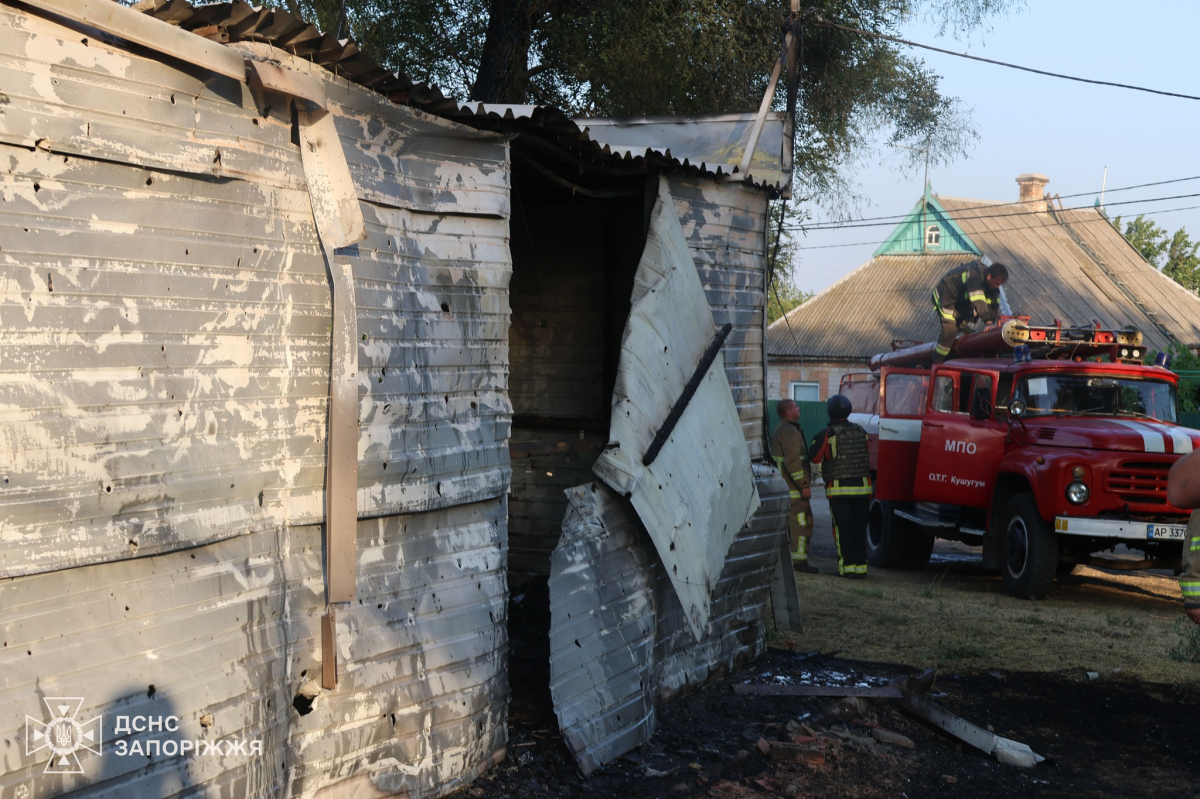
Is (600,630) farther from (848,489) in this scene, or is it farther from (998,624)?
(848,489)

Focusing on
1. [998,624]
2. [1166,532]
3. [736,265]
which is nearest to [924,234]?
[1166,532]

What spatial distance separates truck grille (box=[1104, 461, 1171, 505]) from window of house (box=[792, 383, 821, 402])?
22.5 metres

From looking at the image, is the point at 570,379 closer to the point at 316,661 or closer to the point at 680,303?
the point at 680,303

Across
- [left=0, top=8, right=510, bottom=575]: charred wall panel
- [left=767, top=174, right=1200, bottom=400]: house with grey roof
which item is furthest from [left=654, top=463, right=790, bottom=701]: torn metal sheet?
[left=767, top=174, right=1200, bottom=400]: house with grey roof

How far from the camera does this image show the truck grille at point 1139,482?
8859 millimetres

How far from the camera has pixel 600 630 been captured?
484cm

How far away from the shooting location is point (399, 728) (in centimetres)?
409

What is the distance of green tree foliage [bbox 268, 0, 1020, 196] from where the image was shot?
475 inches

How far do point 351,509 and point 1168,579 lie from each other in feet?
33.8

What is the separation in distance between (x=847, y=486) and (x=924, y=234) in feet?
81.6

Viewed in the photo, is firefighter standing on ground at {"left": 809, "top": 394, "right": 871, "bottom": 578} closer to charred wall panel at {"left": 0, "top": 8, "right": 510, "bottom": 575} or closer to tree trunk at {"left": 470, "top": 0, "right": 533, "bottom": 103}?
tree trunk at {"left": 470, "top": 0, "right": 533, "bottom": 103}

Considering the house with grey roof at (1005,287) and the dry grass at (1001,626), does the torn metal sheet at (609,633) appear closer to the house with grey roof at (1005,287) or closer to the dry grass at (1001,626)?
the dry grass at (1001,626)

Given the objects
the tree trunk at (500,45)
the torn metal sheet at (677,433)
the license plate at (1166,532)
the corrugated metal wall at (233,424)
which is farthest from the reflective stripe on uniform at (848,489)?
the corrugated metal wall at (233,424)

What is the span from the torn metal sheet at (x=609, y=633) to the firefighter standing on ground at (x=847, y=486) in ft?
16.8
